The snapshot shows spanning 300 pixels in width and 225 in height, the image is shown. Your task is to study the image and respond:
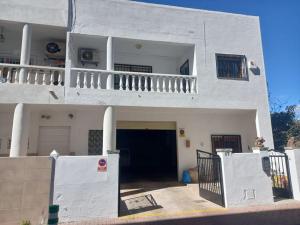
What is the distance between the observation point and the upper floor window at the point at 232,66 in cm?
1082

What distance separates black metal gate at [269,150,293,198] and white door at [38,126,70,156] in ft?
28.3

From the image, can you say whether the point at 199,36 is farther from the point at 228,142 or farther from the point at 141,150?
the point at 141,150

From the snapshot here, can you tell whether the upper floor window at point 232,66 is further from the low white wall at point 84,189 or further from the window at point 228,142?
the low white wall at point 84,189

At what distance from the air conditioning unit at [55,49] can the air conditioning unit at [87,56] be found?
89cm

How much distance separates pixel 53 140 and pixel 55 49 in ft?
14.1

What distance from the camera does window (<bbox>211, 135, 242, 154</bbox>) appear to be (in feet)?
39.2

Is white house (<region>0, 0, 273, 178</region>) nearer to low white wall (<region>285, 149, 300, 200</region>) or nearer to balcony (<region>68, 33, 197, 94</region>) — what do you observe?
balcony (<region>68, 33, 197, 94</region>)

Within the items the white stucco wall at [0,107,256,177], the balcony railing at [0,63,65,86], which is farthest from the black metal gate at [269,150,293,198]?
the balcony railing at [0,63,65,86]

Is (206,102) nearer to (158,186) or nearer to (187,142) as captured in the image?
(187,142)

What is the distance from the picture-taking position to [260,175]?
7.74 meters

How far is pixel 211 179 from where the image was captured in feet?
27.0

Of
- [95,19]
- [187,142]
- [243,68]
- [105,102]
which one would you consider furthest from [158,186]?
[95,19]

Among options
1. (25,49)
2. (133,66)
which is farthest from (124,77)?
(25,49)

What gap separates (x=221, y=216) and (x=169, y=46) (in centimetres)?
774
